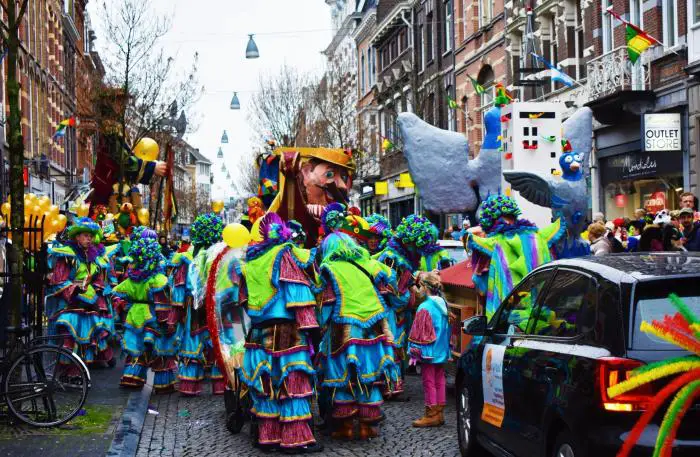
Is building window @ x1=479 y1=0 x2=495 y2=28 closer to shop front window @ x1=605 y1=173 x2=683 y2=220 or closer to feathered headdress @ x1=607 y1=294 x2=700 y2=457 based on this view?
shop front window @ x1=605 y1=173 x2=683 y2=220

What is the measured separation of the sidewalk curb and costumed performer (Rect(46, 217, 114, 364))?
1243 millimetres

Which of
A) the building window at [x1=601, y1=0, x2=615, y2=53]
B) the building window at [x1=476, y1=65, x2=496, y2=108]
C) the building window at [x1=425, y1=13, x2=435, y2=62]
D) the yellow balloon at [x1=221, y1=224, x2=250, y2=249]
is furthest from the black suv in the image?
the building window at [x1=425, y1=13, x2=435, y2=62]

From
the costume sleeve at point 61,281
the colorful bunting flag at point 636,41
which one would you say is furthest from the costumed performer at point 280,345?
the colorful bunting flag at point 636,41

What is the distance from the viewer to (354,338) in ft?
28.5

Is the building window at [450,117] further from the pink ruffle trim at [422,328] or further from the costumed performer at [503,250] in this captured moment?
the pink ruffle trim at [422,328]

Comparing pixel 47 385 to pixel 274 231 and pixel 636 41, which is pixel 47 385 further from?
pixel 636 41

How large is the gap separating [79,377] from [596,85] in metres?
17.4

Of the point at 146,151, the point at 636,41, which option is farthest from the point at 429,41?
the point at 146,151

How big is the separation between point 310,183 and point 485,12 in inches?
809

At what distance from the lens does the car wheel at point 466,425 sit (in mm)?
7637

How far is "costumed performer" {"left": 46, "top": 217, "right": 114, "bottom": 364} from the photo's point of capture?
1239 cm

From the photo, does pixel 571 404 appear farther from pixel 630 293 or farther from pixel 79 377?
pixel 79 377

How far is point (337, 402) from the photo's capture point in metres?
8.77

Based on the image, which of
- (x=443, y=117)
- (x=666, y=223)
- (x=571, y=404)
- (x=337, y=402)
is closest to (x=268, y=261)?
(x=337, y=402)
